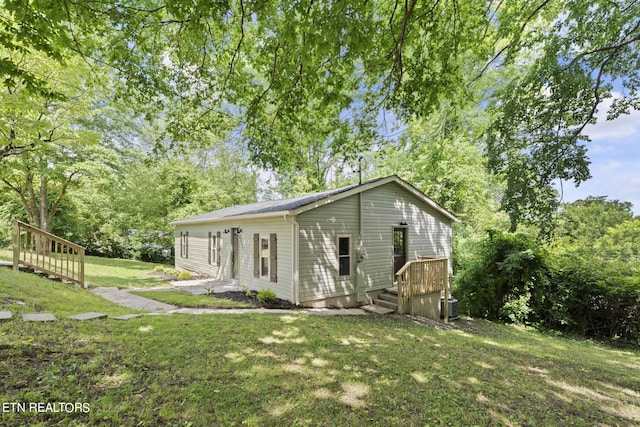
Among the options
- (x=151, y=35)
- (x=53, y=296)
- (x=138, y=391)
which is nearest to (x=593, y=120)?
(x=138, y=391)

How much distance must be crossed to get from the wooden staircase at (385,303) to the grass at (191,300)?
355 cm

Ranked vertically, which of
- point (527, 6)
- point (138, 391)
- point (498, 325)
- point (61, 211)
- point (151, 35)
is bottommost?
point (498, 325)

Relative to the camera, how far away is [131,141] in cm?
2883

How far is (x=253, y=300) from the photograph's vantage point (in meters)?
8.73

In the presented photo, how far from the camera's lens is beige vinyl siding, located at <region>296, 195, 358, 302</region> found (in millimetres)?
8242

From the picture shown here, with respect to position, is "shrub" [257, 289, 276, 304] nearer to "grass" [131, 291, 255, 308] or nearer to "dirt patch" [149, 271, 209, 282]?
"grass" [131, 291, 255, 308]

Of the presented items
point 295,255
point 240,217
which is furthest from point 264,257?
point 295,255

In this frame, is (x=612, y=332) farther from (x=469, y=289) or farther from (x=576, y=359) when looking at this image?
(x=576, y=359)

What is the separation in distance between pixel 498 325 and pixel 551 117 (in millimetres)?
6334

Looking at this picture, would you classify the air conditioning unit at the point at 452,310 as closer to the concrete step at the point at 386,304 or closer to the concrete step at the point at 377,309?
the concrete step at the point at 386,304

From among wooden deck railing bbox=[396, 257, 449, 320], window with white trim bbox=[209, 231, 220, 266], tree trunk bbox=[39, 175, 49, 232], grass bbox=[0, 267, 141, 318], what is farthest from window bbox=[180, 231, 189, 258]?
wooden deck railing bbox=[396, 257, 449, 320]

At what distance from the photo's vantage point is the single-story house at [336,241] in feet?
27.3

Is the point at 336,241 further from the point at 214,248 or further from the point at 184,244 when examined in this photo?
the point at 184,244

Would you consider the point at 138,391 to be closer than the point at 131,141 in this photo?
Yes
